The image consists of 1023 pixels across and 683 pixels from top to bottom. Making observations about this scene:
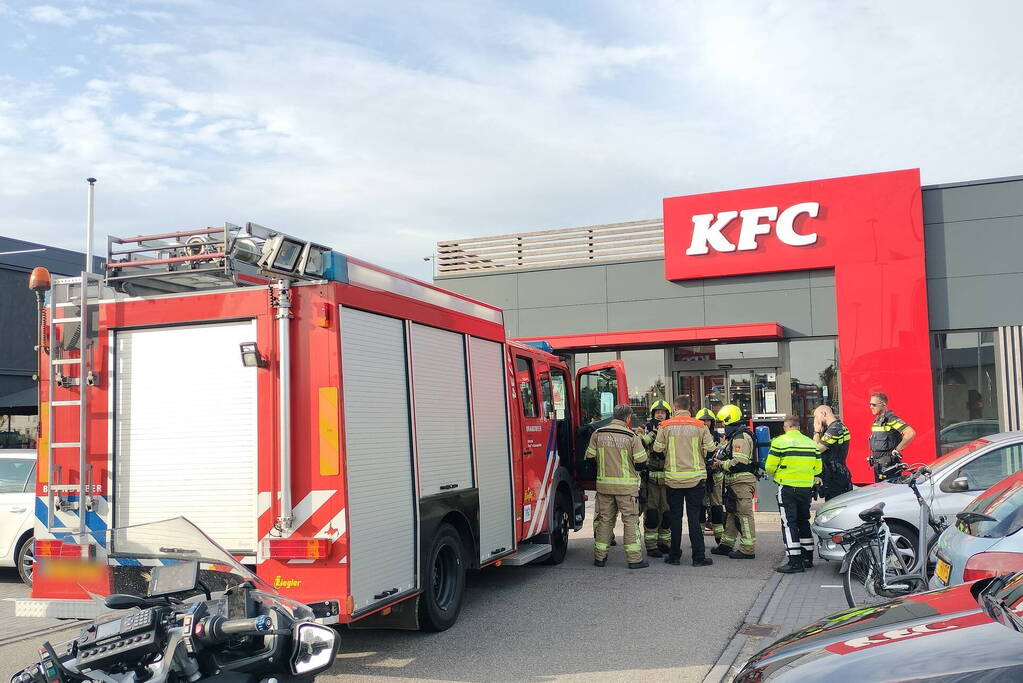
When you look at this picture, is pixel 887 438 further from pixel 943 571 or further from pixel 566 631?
pixel 566 631

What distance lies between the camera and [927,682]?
8.43 ft

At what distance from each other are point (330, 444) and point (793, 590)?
5.22 meters

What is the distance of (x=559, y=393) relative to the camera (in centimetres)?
1043

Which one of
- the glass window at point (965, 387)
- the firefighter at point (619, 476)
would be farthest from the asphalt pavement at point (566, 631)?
the glass window at point (965, 387)

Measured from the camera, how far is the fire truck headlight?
221 inches

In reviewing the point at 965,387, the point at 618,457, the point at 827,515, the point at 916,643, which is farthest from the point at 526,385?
the point at 965,387

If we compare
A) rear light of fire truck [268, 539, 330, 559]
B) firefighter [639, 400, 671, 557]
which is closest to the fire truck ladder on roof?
rear light of fire truck [268, 539, 330, 559]

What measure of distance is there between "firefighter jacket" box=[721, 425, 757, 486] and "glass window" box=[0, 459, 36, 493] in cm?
789

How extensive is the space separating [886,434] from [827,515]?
2111mm

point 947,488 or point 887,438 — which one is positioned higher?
point 887,438

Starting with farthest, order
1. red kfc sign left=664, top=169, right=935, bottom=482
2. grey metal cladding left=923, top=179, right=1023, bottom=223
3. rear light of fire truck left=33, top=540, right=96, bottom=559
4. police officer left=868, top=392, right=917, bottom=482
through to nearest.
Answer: red kfc sign left=664, top=169, right=935, bottom=482, grey metal cladding left=923, top=179, right=1023, bottom=223, police officer left=868, top=392, right=917, bottom=482, rear light of fire truck left=33, top=540, right=96, bottom=559

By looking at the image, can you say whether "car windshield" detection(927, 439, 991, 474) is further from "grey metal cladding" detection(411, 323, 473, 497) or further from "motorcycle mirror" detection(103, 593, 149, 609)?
"motorcycle mirror" detection(103, 593, 149, 609)

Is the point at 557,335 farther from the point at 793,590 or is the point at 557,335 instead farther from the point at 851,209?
the point at 793,590

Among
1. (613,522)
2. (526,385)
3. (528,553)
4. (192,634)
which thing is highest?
(526,385)
